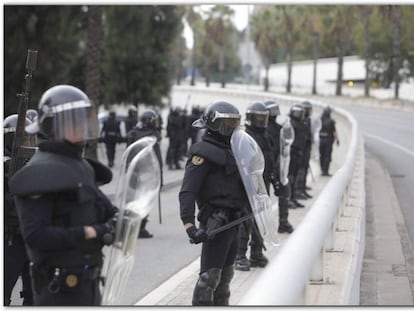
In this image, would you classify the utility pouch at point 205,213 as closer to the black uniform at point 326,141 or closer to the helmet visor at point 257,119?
the helmet visor at point 257,119

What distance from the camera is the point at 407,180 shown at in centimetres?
1861

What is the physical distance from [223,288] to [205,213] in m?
0.57

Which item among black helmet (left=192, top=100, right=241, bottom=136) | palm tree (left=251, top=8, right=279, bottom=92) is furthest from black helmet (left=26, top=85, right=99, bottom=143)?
palm tree (left=251, top=8, right=279, bottom=92)

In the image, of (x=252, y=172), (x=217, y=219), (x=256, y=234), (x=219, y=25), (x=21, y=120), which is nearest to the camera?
(x=21, y=120)

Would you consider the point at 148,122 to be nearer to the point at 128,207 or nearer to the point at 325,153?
the point at 128,207

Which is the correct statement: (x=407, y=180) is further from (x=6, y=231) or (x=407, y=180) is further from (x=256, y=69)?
(x=256, y=69)

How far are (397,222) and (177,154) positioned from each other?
12627 millimetres

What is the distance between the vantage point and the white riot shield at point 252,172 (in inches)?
252

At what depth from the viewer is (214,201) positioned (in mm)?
6387

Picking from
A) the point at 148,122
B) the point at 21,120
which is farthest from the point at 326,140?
the point at 21,120

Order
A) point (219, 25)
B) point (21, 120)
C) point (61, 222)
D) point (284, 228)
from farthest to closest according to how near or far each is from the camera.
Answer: point (219, 25) → point (284, 228) → point (21, 120) → point (61, 222)

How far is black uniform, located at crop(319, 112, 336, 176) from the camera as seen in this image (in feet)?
68.0

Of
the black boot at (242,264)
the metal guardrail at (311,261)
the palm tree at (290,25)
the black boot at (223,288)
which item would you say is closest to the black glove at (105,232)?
the metal guardrail at (311,261)

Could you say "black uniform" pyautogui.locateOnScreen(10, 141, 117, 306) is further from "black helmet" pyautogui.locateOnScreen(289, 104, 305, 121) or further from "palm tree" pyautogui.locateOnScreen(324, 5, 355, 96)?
"palm tree" pyautogui.locateOnScreen(324, 5, 355, 96)
